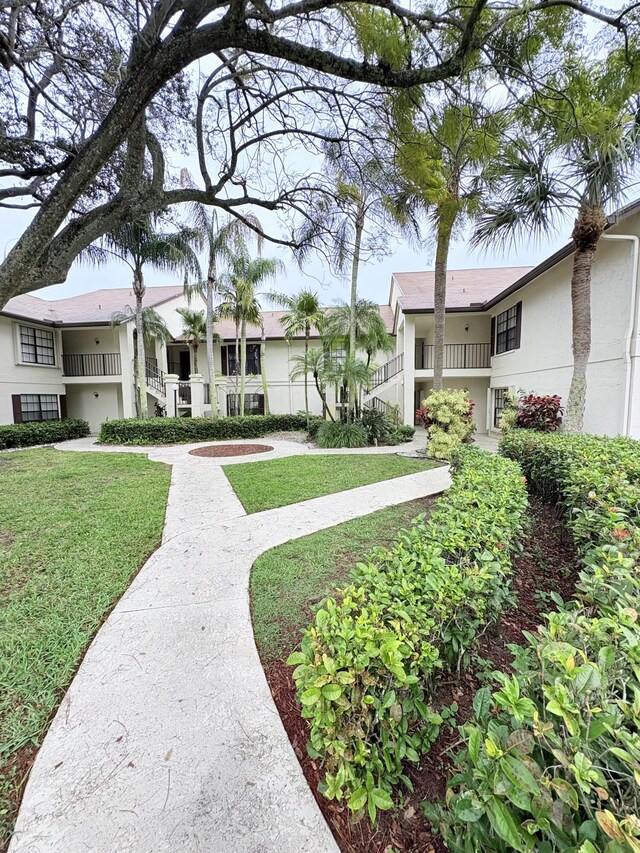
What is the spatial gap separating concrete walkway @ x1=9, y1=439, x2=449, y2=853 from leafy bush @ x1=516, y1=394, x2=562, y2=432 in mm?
10122

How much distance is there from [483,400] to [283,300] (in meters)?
10.1

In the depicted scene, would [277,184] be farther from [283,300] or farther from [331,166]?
[283,300]

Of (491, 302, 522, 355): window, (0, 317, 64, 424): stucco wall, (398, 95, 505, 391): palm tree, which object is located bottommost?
(0, 317, 64, 424): stucco wall

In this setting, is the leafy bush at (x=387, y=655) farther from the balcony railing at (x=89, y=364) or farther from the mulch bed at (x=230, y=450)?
the balcony railing at (x=89, y=364)

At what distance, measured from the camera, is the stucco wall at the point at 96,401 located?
19.6 m

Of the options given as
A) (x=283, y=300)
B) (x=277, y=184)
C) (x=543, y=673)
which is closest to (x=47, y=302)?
(x=283, y=300)

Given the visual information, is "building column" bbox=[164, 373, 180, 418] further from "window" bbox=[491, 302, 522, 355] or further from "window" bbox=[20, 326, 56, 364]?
"window" bbox=[491, 302, 522, 355]

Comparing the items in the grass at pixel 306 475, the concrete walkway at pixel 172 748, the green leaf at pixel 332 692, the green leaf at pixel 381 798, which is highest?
the green leaf at pixel 332 692

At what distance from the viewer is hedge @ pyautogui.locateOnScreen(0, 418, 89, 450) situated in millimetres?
13617

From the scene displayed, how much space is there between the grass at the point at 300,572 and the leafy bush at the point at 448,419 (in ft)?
14.8

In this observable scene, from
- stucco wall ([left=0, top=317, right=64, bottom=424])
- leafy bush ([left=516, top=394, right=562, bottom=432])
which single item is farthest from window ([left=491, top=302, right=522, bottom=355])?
stucco wall ([left=0, top=317, right=64, bottom=424])

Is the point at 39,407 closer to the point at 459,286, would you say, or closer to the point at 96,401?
the point at 96,401

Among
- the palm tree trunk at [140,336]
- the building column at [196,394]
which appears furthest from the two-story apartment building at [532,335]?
the palm tree trunk at [140,336]

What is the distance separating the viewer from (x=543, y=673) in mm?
1292
